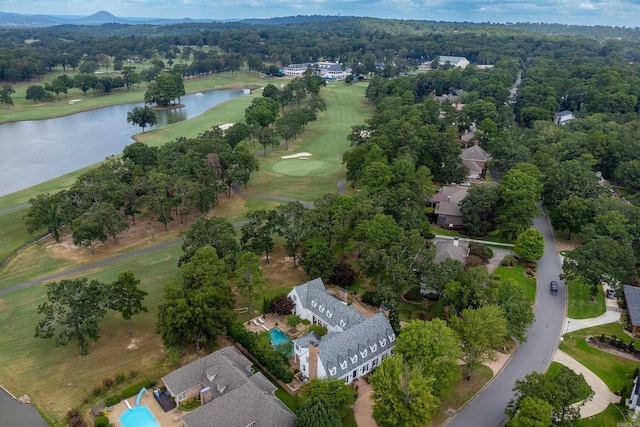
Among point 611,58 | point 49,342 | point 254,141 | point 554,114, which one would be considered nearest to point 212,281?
point 49,342

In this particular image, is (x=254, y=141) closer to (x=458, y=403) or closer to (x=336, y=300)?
(x=336, y=300)

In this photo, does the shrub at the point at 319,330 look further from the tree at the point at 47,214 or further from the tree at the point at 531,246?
the tree at the point at 47,214

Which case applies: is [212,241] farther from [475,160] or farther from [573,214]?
[475,160]

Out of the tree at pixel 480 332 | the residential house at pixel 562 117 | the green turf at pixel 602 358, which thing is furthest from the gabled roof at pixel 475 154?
the tree at pixel 480 332

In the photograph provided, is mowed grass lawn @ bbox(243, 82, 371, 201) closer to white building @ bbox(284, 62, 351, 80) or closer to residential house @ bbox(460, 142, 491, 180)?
residential house @ bbox(460, 142, 491, 180)

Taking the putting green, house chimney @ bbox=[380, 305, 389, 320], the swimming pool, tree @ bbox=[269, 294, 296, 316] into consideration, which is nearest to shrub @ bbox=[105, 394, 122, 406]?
the swimming pool

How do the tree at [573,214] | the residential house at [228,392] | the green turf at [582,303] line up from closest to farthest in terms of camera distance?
1. the residential house at [228,392]
2. the green turf at [582,303]
3. the tree at [573,214]
